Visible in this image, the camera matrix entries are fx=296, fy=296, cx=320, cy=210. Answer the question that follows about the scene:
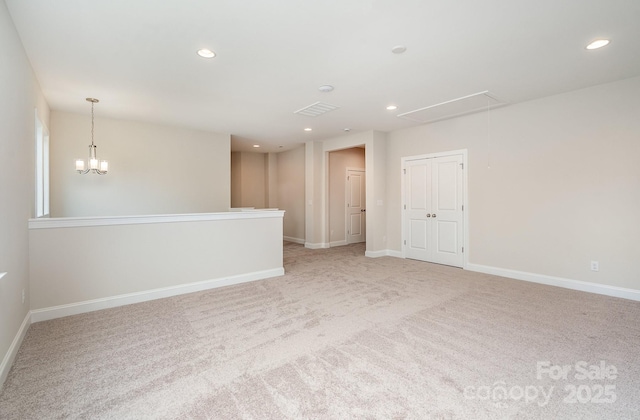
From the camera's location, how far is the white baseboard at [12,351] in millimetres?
2066

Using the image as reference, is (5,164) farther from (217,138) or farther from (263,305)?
(217,138)

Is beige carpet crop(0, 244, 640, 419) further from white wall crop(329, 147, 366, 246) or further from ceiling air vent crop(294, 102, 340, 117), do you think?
white wall crop(329, 147, 366, 246)

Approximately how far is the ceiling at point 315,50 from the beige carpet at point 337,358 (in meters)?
2.73

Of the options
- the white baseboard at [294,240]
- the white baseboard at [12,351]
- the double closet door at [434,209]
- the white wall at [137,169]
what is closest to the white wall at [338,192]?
the white baseboard at [294,240]

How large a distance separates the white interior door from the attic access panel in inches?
125

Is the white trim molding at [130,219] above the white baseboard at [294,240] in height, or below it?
above

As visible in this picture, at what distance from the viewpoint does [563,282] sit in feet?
13.9

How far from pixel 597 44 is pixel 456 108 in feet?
6.50

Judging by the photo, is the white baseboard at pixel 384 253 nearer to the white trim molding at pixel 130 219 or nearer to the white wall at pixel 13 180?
the white trim molding at pixel 130 219

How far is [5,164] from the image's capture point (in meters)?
2.27

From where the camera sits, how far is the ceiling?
7.66 feet

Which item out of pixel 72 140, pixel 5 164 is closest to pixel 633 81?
pixel 5 164

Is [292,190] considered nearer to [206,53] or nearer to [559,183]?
[206,53]

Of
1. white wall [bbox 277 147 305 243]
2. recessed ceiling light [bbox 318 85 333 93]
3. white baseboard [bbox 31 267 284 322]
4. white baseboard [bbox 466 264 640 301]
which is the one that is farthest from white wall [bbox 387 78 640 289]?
white wall [bbox 277 147 305 243]
